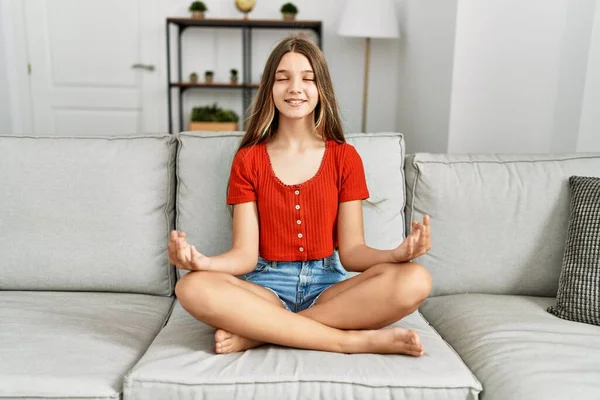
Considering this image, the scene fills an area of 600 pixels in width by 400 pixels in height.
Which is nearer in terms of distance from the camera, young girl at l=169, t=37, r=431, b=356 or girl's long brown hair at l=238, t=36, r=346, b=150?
young girl at l=169, t=37, r=431, b=356

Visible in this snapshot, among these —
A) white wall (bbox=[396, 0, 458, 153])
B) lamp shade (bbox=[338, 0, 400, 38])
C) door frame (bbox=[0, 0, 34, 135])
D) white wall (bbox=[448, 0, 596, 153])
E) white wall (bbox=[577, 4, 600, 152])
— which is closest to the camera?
white wall (bbox=[577, 4, 600, 152])

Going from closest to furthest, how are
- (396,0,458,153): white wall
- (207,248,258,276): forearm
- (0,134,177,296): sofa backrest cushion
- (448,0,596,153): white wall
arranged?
(207,248,258,276): forearm < (0,134,177,296): sofa backrest cushion < (448,0,596,153): white wall < (396,0,458,153): white wall

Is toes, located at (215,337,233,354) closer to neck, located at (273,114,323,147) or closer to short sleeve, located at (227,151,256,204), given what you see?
short sleeve, located at (227,151,256,204)

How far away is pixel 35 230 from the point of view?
65.4 inches

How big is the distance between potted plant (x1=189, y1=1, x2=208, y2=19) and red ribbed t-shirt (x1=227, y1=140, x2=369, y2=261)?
2.59 metres

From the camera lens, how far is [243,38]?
4031 millimetres

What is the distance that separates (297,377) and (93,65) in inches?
139

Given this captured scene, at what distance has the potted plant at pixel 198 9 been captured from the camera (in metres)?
3.82

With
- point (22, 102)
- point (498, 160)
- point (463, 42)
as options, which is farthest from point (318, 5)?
point (498, 160)

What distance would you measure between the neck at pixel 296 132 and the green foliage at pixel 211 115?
2.31 metres

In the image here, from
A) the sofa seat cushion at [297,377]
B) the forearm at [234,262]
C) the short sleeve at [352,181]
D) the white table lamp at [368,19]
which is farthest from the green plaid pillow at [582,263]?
the white table lamp at [368,19]

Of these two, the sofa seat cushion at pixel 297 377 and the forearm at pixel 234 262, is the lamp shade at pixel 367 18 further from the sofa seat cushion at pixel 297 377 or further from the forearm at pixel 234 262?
the sofa seat cushion at pixel 297 377

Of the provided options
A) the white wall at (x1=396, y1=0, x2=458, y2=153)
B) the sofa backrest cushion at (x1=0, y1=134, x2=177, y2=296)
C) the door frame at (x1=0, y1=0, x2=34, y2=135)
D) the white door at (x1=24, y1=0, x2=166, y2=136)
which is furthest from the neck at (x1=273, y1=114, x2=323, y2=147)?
the door frame at (x1=0, y1=0, x2=34, y2=135)

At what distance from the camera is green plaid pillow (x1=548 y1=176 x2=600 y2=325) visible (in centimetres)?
146
